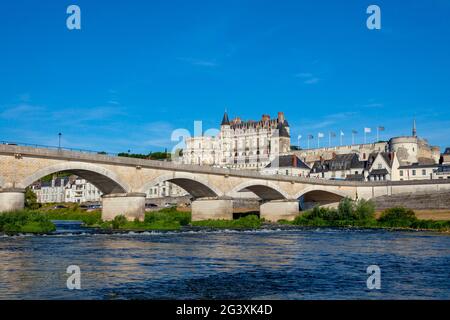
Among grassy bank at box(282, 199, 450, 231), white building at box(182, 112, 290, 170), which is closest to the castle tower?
white building at box(182, 112, 290, 170)

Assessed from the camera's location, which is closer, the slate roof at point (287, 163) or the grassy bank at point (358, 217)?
the grassy bank at point (358, 217)

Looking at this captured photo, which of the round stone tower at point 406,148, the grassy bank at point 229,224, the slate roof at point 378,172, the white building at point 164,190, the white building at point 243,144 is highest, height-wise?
the white building at point 243,144

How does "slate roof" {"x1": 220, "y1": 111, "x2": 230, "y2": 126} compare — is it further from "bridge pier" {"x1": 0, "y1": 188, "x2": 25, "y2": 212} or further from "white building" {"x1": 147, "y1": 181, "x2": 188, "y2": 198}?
"bridge pier" {"x1": 0, "y1": 188, "x2": 25, "y2": 212}

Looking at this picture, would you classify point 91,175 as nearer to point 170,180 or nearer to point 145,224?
point 145,224

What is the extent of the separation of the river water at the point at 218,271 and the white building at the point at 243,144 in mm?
118361

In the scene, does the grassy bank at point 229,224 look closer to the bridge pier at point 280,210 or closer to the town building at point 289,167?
the bridge pier at point 280,210

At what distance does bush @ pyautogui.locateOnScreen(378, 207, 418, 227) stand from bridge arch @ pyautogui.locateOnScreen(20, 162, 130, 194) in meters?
29.5

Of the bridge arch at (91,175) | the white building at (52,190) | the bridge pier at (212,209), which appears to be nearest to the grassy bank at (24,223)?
the bridge arch at (91,175)

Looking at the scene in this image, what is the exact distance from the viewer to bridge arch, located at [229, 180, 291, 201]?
67025 millimetres

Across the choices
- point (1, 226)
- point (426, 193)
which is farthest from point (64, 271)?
point (426, 193)

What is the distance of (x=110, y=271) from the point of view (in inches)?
782

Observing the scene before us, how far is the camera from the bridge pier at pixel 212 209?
62438 millimetres
